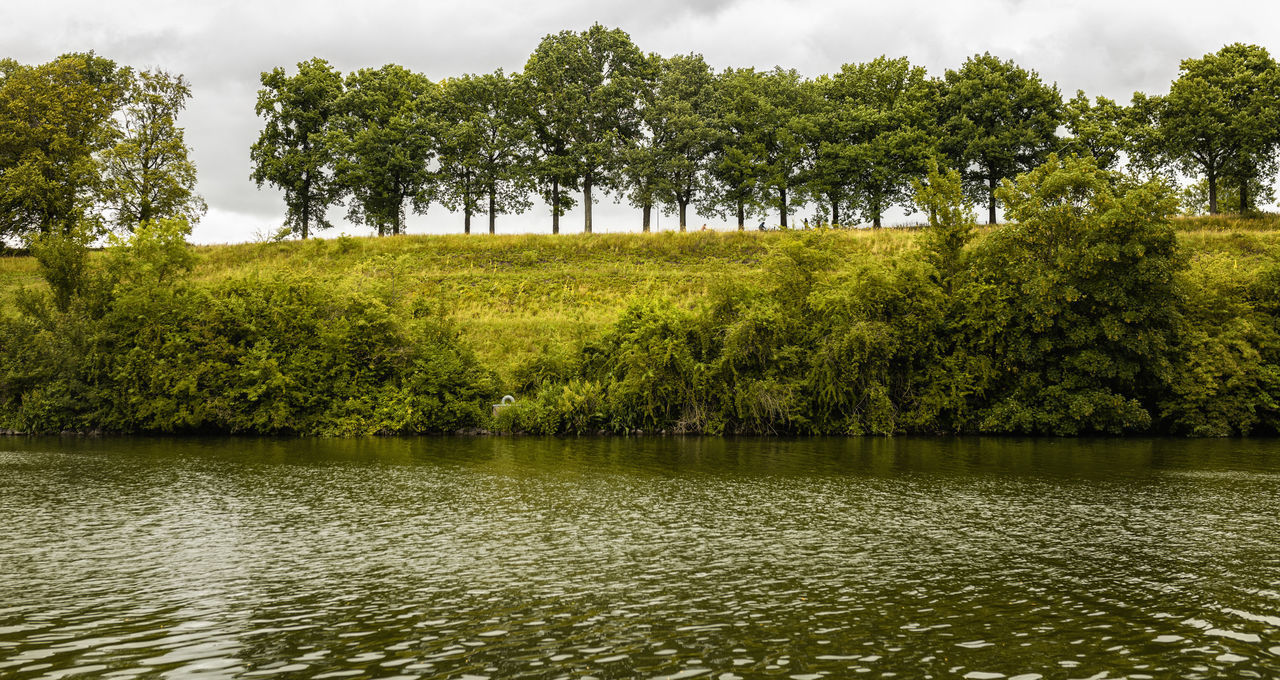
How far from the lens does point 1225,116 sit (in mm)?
64188

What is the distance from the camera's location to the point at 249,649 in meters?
9.60

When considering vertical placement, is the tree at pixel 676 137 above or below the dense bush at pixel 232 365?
above

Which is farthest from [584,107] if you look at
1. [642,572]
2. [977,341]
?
[642,572]

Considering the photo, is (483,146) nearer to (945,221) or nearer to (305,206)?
(305,206)

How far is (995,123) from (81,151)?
76.0m

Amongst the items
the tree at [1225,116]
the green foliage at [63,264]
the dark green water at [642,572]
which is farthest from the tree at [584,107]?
the dark green water at [642,572]

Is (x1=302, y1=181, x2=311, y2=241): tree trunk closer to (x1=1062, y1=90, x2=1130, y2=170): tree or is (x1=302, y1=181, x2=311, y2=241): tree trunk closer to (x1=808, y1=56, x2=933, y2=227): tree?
(x1=808, y1=56, x2=933, y2=227): tree

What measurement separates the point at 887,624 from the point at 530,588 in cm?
501

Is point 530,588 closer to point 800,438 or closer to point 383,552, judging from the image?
point 383,552

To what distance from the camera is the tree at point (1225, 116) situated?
63.5m

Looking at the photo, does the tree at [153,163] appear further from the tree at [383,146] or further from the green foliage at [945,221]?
the green foliage at [945,221]

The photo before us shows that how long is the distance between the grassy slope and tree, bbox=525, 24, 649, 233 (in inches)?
222

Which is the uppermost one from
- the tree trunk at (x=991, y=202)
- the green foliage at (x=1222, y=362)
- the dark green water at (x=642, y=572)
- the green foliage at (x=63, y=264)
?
the tree trunk at (x=991, y=202)

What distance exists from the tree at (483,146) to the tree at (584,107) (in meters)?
2.06
